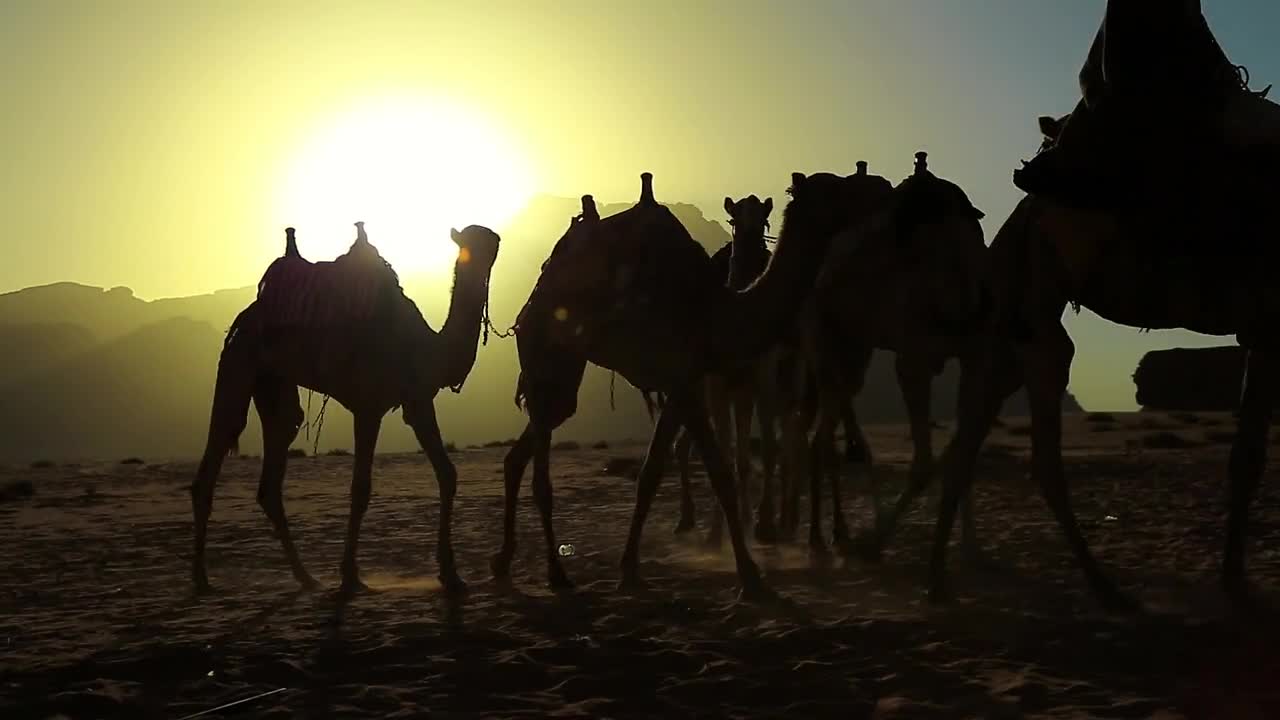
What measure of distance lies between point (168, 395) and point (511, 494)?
130 metres

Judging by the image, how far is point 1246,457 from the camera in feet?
20.8

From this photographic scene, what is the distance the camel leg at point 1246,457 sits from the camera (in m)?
6.27

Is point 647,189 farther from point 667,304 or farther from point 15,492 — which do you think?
point 15,492

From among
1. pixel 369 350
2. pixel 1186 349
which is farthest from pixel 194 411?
pixel 369 350

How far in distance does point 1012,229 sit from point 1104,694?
3.24 meters

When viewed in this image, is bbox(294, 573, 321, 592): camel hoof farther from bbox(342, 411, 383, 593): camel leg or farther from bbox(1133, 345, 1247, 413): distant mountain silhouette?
bbox(1133, 345, 1247, 413): distant mountain silhouette

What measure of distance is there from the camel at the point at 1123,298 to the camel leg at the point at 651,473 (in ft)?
6.20

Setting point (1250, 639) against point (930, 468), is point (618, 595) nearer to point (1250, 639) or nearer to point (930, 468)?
point (930, 468)

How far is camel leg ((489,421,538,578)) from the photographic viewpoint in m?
8.30

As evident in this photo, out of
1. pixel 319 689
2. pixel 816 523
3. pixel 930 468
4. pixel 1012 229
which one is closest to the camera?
pixel 319 689

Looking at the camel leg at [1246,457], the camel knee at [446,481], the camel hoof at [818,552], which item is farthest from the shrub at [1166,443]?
the camel knee at [446,481]

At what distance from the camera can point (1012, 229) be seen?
6641 mm

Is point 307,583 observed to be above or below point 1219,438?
below

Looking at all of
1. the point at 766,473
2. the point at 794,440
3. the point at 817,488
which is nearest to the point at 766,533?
the point at 766,473
